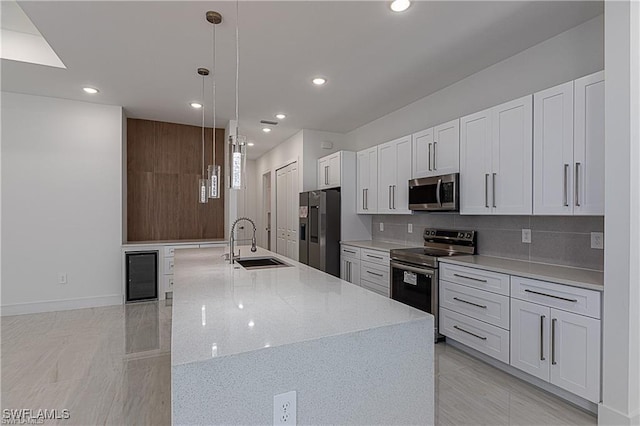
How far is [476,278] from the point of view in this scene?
2.73 meters

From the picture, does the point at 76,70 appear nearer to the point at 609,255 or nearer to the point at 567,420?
the point at 609,255

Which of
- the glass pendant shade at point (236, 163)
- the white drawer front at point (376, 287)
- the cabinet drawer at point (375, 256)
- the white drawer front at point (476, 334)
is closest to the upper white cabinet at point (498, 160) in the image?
→ the white drawer front at point (476, 334)

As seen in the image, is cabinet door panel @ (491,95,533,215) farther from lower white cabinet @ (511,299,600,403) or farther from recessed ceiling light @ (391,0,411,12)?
recessed ceiling light @ (391,0,411,12)

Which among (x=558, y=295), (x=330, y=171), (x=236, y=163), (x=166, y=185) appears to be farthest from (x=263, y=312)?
(x=166, y=185)

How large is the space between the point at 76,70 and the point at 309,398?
12.7 feet

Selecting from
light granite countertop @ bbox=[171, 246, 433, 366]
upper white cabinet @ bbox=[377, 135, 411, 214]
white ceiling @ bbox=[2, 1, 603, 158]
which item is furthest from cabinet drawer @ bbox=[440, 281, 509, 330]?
white ceiling @ bbox=[2, 1, 603, 158]

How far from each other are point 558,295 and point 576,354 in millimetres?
366

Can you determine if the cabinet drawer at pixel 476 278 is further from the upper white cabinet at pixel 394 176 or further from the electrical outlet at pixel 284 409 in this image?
the electrical outlet at pixel 284 409

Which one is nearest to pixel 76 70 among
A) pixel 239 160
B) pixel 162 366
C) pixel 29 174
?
pixel 29 174

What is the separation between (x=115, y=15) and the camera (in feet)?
7.75

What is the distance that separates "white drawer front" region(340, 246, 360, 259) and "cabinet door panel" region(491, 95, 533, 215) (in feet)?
6.50

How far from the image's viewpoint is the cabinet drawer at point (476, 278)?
2.52 metres

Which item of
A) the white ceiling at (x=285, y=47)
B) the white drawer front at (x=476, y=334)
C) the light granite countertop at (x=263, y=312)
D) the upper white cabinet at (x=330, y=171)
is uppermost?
the white ceiling at (x=285, y=47)

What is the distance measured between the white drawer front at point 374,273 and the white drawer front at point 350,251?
18 centimetres
